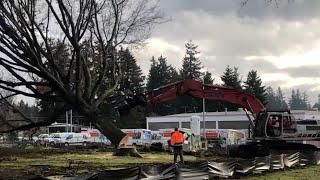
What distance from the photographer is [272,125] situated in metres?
29.3

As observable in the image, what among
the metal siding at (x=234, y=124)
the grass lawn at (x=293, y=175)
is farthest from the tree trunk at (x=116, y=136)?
the metal siding at (x=234, y=124)

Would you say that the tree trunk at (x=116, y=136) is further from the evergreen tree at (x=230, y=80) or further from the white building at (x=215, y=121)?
the evergreen tree at (x=230, y=80)

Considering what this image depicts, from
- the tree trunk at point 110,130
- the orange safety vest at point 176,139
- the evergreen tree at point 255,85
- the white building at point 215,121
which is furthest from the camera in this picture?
the evergreen tree at point 255,85

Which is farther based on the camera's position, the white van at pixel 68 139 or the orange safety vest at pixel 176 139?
the white van at pixel 68 139

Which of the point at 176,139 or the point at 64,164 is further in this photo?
the point at 176,139

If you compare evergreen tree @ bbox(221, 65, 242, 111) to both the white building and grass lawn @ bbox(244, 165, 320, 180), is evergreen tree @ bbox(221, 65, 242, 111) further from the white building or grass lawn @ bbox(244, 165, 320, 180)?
grass lawn @ bbox(244, 165, 320, 180)

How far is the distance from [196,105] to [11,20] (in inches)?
3421

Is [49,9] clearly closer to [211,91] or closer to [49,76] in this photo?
[49,76]

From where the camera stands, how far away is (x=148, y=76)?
410 ft

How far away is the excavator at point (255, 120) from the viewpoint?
28.2 m

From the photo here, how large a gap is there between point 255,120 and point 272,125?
0.97 meters

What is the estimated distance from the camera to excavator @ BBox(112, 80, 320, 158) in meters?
28.2

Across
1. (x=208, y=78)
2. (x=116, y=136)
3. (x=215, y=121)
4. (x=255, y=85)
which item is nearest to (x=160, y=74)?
(x=208, y=78)

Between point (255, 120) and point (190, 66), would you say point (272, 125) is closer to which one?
point (255, 120)
